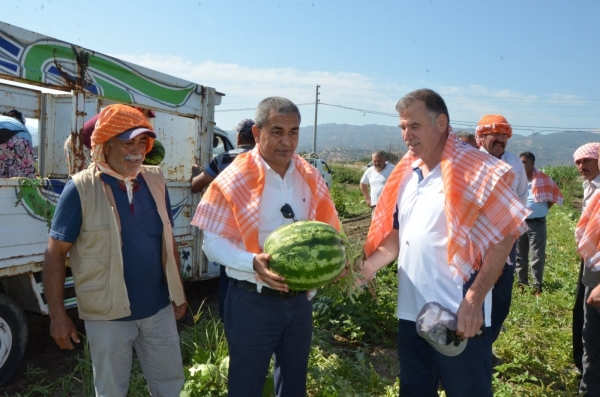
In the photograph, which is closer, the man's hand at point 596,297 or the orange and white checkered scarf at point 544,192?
the man's hand at point 596,297

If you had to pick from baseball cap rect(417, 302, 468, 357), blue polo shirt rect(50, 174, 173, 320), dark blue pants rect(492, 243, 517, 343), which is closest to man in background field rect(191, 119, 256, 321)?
blue polo shirt rect(50, 174, 173, 320)

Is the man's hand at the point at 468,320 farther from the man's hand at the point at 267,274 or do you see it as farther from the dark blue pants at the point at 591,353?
the dark blue pants at the point at 591,353

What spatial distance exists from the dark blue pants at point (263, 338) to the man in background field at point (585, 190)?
9.95 feet

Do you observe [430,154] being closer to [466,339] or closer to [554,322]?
[466,339]

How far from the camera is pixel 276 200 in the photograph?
2.73 metres

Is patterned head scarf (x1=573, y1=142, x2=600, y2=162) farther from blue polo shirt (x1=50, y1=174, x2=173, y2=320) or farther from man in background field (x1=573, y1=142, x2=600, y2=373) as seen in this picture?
blue polo shirt (x1=50, y1=174, x2=173, y2=320)

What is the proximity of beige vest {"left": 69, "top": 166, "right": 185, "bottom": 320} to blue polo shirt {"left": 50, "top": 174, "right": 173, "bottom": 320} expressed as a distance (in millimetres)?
55

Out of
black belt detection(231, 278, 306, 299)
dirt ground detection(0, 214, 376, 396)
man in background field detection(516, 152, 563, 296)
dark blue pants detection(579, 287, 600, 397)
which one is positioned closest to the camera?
black belt detection(231, 278, 306, 299)

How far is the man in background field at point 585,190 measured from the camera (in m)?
4.40

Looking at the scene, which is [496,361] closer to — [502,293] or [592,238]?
[502,293]

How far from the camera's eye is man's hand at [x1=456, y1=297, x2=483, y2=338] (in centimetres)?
Result: 227

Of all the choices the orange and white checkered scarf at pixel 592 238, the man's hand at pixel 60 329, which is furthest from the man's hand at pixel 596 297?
the man's hand at pixel 60 329

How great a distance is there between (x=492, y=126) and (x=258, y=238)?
11.1 feet

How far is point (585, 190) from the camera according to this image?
16.3 feet
